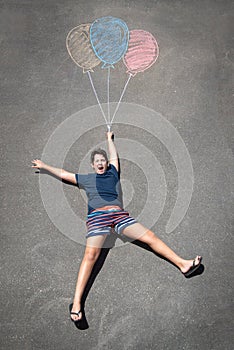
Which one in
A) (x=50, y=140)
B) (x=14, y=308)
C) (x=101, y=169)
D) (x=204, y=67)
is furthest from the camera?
(x=204, y=67)

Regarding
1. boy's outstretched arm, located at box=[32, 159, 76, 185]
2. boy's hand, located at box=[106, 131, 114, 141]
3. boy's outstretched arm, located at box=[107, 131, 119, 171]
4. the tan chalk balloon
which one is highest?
the tan chalk balloon

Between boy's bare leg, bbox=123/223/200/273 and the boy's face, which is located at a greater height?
the boy's face

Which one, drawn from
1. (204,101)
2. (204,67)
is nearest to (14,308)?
(204,101)

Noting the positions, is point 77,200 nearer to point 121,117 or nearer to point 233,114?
point 121,117

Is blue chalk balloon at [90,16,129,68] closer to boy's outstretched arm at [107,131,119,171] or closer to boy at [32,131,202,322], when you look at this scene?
boy's outstretched arm at [107,131,119,171]

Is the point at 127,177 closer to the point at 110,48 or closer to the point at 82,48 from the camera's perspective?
the point at 110,48

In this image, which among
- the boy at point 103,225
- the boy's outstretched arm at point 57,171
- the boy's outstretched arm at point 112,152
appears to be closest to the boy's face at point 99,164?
the boy at point 103,225

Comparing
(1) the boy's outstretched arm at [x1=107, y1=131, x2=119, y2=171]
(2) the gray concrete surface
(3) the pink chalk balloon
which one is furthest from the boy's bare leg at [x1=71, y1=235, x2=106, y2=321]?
(3) the pink chalk balloon

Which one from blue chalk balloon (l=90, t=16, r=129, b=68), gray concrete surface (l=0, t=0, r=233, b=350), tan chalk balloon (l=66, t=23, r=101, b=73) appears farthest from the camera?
tan chalk balloon (l=66, t=23, r=101, b=73)

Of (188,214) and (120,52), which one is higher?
(120,52)

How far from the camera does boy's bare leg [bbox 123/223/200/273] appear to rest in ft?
15.5

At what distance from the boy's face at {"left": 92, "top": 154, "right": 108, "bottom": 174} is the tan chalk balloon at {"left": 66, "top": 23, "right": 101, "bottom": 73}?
68.2 inches

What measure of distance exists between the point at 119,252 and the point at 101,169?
1103mm

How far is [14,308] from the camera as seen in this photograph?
4621 mm
